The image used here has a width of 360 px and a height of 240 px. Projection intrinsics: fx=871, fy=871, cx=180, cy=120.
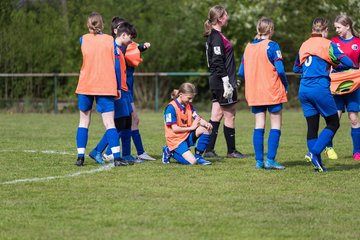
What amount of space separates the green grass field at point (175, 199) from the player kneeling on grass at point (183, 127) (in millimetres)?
202

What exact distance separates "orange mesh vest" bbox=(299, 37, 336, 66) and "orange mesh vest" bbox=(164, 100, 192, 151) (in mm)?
1755

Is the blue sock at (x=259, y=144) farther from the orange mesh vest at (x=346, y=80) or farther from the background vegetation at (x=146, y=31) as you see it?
the background vegetation at (x=146, y=31)

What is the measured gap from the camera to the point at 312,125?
10.4m

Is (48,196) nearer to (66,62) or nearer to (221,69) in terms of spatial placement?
(221,69)

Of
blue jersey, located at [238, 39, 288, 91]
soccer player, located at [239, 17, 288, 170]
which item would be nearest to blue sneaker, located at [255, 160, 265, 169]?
soccer player, located at [239, 17, 288, 170]

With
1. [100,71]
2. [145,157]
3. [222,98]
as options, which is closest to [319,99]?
[222,98]

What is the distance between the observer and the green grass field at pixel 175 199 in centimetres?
665

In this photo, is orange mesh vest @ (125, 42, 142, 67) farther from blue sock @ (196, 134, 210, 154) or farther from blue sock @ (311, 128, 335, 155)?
blue sock @ (311, 128, 335, 155)

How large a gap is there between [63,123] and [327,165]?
1071cm

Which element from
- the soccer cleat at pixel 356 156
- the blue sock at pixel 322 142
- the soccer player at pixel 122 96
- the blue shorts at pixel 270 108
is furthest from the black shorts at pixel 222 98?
the blue sock at pixel 322 142

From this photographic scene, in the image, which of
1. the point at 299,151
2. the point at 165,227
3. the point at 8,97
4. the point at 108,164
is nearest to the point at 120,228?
the point at 165,227

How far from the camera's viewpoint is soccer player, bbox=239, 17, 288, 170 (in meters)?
10.2

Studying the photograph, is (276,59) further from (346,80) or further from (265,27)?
(346,80)

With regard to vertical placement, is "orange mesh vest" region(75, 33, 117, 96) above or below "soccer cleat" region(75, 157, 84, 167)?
above
